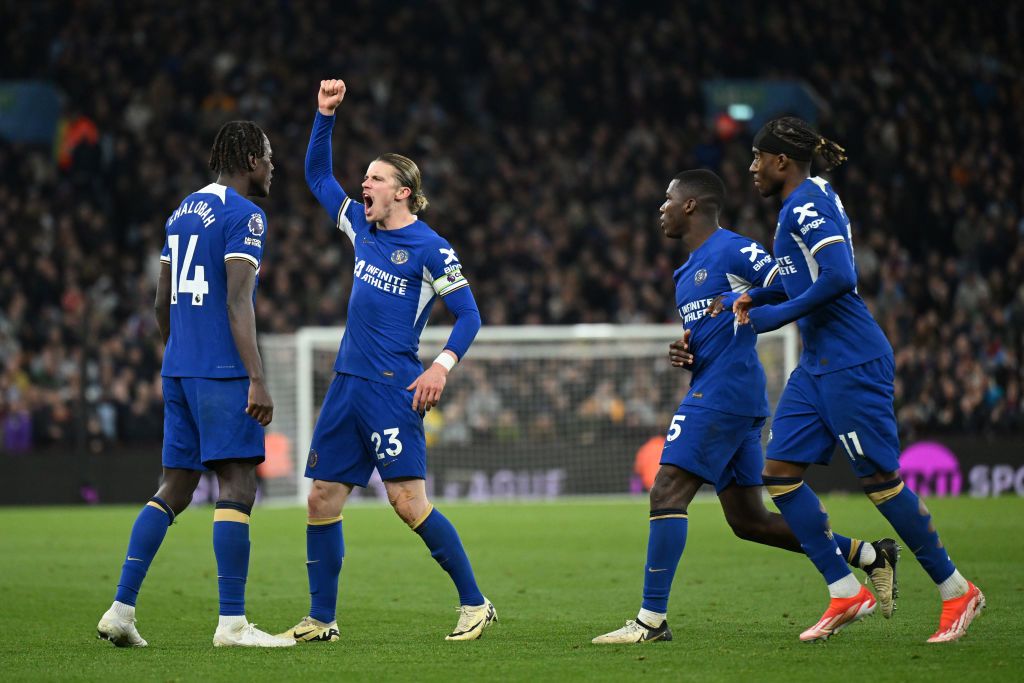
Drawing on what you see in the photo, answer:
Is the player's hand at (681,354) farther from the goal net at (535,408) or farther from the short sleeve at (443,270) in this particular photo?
the goal net at (535,408)

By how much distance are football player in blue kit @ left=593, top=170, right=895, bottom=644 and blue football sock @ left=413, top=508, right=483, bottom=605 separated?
0.68 metres

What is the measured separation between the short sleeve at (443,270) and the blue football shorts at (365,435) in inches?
21.0

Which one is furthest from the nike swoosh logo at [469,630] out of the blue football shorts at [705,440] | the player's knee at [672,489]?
the blue football shorts at [705,440]

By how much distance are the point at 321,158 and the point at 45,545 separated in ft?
22.5

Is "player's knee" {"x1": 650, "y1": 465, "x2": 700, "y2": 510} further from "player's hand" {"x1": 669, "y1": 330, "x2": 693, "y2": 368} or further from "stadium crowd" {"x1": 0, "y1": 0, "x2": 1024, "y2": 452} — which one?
"stadium crowd" {"x1": 0, "y1": 0, "x2": 1024, "y2": 452}

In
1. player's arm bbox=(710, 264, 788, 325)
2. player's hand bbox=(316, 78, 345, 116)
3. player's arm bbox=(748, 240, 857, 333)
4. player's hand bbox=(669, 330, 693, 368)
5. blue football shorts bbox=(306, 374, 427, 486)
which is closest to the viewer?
player's arm bbox=(748, 240, 857, 333)

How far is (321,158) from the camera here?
7309 millimetres

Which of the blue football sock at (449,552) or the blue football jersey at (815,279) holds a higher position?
the blue football jersey at (815,279)

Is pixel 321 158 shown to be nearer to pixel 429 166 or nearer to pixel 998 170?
pixel 429 166

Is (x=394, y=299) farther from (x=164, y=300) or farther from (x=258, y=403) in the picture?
(x=164, y=300)

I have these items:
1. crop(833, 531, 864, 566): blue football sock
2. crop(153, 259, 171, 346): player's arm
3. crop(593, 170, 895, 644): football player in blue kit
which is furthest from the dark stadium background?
crop(153, 259, 171, 346): player's arm

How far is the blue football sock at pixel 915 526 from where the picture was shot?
21.1 ft

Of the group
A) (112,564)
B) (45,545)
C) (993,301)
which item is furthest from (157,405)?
(993,301)

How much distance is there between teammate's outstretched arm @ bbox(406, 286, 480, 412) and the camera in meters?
6.53
